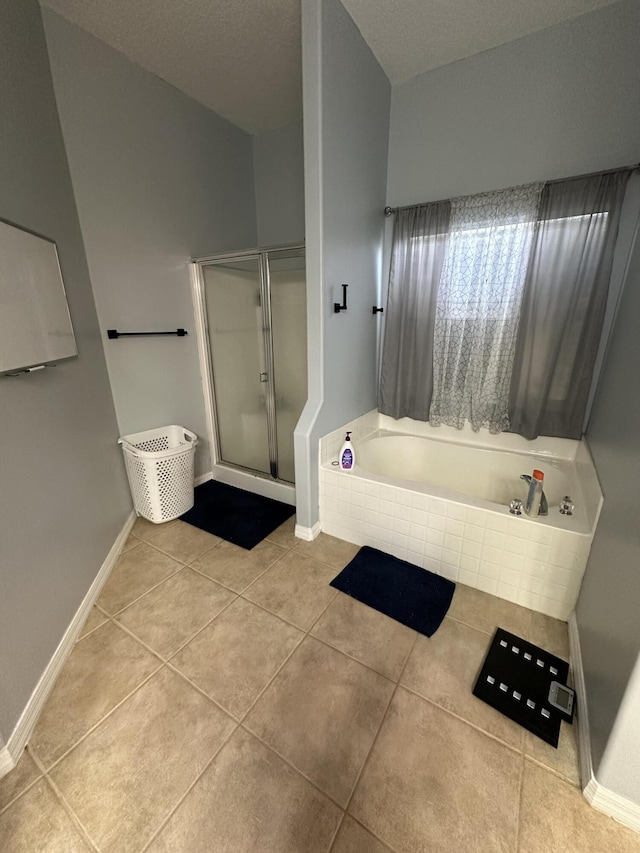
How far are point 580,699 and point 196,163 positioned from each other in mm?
3564

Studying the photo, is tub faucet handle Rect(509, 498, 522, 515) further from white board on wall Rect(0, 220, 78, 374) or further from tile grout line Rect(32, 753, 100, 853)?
white board on wall Rect(0, 220, 78, 374)

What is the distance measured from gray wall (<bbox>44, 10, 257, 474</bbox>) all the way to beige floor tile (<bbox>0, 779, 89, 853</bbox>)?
64.9 inches

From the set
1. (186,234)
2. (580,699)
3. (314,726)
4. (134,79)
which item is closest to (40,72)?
(134,79)

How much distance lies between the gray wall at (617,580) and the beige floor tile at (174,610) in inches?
56.5

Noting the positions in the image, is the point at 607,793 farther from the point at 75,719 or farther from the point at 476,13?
the point at 476,13

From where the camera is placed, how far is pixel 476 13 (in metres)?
1.63

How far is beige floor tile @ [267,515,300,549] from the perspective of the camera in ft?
6.72

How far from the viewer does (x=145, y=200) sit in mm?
2107

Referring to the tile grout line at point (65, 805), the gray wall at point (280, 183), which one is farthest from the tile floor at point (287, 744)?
the gray wall at point (280, 183)

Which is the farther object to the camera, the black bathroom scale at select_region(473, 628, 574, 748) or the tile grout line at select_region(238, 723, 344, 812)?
the black bathroom scale at select_region(473, 628, 574, 748)

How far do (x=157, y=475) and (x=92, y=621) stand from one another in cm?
81

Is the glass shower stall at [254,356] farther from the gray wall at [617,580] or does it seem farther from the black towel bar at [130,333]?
the gray wall at [617,580]

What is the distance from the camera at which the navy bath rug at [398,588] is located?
154 centimetres

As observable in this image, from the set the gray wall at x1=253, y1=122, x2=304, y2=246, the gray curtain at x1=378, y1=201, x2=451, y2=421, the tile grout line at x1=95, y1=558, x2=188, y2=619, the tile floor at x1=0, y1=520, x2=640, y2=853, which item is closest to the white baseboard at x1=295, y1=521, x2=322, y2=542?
the tile floor at x1=0, y1=520, x2=640, y2=853
